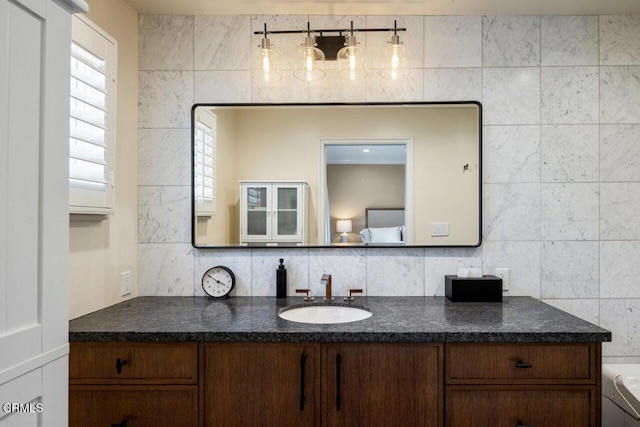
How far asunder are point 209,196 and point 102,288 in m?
0.69

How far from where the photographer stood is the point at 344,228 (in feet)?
6.95

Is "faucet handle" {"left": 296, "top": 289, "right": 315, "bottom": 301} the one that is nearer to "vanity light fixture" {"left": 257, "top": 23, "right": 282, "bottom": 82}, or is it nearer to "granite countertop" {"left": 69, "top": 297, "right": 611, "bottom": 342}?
"granite countertop" {"left": 69, "top": 297, "right": 611, "bottom": 342}

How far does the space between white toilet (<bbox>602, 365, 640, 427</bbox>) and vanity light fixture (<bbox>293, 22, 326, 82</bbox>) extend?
6.62ft

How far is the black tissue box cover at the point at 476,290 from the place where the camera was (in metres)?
1.98

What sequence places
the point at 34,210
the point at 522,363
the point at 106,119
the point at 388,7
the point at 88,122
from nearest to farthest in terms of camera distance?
the point at 34,210
the point at 522,363
the point at 88,122
the point at 106,119
the point at 388,7

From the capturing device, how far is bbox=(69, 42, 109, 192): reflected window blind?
1533 mm

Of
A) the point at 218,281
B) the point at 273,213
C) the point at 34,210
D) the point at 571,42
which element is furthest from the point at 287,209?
the point at 571,42

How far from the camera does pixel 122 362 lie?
1490 mm

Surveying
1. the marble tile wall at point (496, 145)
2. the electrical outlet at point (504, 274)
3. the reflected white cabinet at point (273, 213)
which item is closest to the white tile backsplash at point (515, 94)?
the marble tile wall at point (496, 145)

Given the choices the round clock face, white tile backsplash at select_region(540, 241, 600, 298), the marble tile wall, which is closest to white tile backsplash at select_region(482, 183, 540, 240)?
the marble tile wall

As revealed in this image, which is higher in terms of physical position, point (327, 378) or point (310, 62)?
point (310, 62)

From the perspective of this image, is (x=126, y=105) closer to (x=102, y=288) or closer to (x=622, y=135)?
(x=102, y=288)

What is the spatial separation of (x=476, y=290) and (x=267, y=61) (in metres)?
1.58

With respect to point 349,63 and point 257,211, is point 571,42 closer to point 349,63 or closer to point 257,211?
point 349,63
